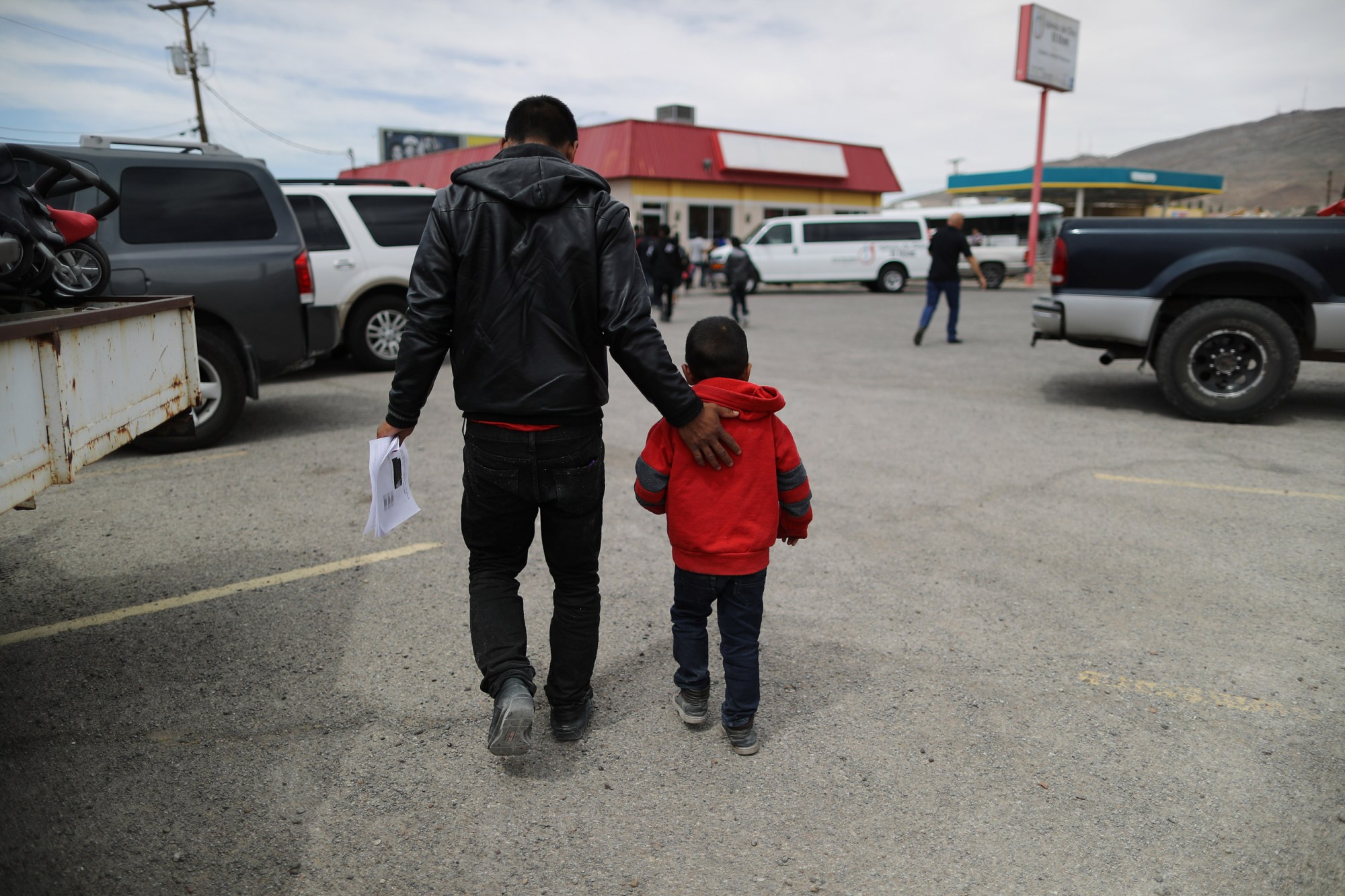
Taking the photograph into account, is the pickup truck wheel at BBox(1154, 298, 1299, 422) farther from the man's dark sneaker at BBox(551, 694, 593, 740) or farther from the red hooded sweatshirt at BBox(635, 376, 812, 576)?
the man's dark sneaker at BBox(551, 694, 593, 740)

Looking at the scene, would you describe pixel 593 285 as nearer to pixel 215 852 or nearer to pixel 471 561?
pixel 471 561

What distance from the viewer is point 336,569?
13.9 ft

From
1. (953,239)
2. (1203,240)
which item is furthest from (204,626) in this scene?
(953,239)

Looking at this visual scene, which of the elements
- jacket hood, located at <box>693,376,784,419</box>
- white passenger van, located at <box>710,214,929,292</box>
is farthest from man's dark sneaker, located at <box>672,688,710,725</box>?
white passenger van, located at <box>710,214,929,292</box>

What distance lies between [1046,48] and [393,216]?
25.1 meters

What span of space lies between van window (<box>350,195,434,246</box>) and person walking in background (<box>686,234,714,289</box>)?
18338 mm

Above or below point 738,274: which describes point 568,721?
below

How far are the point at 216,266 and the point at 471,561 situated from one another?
4865 mm

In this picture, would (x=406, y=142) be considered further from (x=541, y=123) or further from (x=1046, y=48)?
(x=541, y=123)

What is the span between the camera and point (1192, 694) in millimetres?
3146

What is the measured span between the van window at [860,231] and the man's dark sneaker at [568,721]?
926 inches

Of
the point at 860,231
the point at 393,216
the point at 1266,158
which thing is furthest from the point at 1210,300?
the point at 1266,158

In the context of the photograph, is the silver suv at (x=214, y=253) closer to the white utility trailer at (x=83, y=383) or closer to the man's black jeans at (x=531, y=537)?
the white utility trailer at (x=83, y=383)

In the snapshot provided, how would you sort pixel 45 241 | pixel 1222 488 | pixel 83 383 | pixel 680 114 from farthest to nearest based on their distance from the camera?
pixel 680 114, pixel 1222 488, pixel 45 241, pixel 83 383
